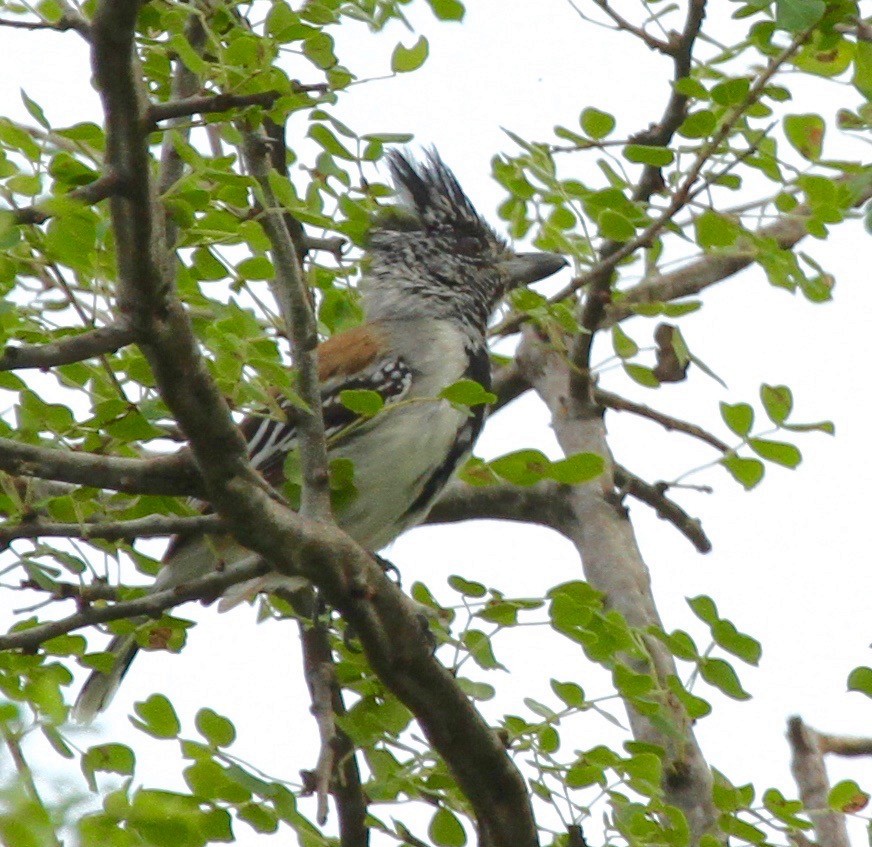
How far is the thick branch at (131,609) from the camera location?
11.2 ft

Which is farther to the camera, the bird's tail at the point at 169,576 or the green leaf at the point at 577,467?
the bird's tail at the point at 169,576

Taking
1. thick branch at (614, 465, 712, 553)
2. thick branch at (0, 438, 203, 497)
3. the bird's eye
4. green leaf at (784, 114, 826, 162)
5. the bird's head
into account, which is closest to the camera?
thick branch at (0, 438, 203, 497)

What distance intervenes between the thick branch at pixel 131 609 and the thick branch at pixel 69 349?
678mm

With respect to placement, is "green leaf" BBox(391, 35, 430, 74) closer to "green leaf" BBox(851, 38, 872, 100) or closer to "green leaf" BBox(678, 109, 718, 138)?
"green leaf" BBox(678, 109, 718, 138)

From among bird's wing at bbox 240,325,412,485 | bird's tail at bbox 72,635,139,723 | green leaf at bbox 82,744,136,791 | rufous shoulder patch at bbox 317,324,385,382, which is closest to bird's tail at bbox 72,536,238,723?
bird's tail at bbox 72,635,139,723

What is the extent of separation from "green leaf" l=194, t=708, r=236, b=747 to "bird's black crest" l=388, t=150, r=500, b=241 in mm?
3139

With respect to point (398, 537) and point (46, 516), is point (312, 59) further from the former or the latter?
A: point (398, 537)

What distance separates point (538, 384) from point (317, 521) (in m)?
2.67

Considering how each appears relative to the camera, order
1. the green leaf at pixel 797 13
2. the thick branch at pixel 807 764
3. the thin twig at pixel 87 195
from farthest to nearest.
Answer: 1. the thick branch at pixel 807 764
2. the green leaf at pixel 797 13
3. the thin twig at pixel 87 195

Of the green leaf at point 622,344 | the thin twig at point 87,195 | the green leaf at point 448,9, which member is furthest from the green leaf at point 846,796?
the thin twig at point 87,195

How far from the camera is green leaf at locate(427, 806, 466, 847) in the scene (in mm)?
3988

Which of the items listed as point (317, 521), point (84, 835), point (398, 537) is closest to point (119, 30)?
point (317, 521)

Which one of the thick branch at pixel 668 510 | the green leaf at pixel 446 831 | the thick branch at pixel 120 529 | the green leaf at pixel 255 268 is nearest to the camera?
the thick branch at pixel 120 529

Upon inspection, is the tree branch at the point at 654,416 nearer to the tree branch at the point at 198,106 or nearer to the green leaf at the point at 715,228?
the green leaf at the point at 715,228
